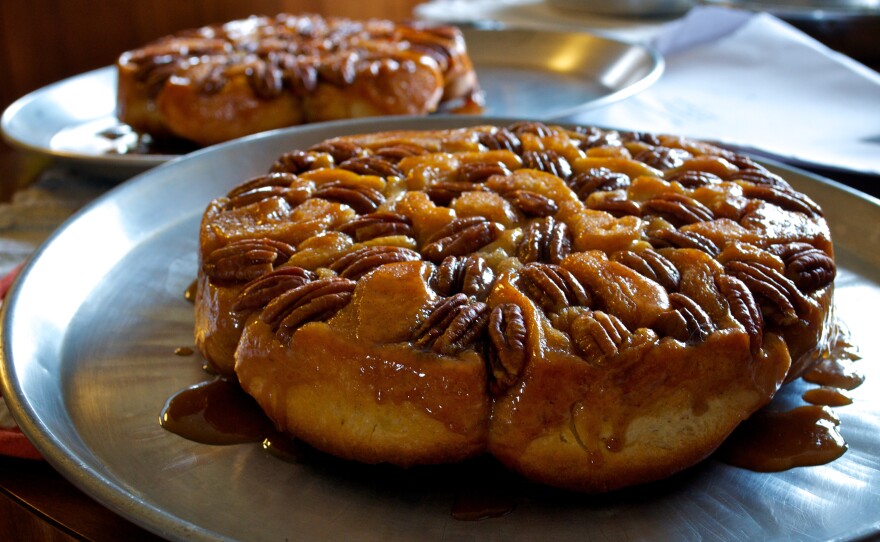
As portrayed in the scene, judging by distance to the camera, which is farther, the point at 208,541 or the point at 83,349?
the point at 83,349

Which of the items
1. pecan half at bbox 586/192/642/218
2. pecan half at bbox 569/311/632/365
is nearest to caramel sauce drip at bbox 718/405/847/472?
pecan half at bbox 569/311/632/365

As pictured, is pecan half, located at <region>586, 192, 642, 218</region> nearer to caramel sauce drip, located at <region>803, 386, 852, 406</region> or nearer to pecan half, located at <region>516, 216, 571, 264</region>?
pecan half, located at <region>516, 216, 571, 264</region>

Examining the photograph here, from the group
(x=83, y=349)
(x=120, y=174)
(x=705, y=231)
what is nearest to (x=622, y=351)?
(x=705, y=231)

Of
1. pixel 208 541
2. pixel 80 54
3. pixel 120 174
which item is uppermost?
pixel 208 541

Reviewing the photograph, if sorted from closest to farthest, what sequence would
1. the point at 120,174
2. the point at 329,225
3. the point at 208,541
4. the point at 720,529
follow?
the point at 208,541, the point at 720,529, the point at 329,225, the point at 120,174

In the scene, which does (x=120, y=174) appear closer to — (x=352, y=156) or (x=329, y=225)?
(x=352, y=156)
